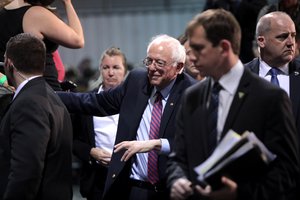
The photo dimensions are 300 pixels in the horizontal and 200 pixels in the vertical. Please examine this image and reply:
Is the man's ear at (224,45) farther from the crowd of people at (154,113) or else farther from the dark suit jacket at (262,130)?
the dark suit jacket at (262,130)

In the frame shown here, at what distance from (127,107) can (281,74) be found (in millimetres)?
1088

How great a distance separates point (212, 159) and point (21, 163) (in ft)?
4.39

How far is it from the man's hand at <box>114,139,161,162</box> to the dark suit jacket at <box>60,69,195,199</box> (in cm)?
18

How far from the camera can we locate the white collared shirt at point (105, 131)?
20.6 feet

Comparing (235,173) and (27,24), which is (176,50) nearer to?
(27,24)

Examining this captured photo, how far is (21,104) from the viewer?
451 centimetres

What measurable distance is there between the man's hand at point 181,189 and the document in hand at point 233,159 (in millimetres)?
95

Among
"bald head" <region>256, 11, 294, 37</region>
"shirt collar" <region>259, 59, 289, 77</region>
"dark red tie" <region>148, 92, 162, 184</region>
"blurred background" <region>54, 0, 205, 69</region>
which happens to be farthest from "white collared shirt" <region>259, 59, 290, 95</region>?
"blurred background" <region>54, 0, 205, 69</region>

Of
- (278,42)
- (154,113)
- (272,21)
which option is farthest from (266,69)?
(154,113)

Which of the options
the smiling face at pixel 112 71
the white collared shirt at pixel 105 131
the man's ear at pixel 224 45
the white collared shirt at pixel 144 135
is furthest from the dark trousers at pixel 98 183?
the man's ear at pixel 224 45

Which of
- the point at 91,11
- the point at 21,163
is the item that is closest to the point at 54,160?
the point at 21,163

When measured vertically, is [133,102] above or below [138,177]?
above

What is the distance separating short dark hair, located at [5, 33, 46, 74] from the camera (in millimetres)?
4613

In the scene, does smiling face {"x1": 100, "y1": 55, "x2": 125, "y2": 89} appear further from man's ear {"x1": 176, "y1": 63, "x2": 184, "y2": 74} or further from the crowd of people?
man's ear {"x1": 176, "y1": 63, "x2": 184, "y2": 74}
